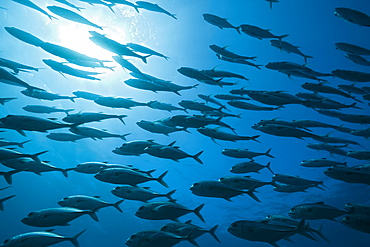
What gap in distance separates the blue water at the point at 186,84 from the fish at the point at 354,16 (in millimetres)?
2164

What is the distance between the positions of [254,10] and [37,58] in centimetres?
1253

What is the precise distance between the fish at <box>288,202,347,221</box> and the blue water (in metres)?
1.94

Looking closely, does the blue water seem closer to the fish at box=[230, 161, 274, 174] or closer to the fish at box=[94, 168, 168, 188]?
the fish at box=[230, 161, 274, 174]

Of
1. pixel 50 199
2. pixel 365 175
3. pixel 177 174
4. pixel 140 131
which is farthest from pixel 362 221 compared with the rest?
pixel 50 199

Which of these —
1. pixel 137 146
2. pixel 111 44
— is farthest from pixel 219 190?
pixel 111 44

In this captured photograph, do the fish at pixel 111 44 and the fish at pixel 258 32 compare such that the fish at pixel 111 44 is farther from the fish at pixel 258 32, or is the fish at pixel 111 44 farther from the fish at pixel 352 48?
the fish at pixel 352 48

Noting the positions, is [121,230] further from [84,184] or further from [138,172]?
[138,172]

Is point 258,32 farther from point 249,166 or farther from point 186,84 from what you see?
point 186,84

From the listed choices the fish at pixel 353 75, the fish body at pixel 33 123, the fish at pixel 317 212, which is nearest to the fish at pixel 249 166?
the fish at pixel 317 212

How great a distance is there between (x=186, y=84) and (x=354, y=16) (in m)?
9.35

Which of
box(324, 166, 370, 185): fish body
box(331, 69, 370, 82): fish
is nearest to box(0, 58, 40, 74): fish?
box(324, 166, 370, 185): fish body

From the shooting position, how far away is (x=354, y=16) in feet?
14.1

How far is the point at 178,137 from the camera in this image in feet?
61.8

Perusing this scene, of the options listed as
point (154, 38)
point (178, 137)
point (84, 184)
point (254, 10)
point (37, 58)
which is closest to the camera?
point (254, 10)
